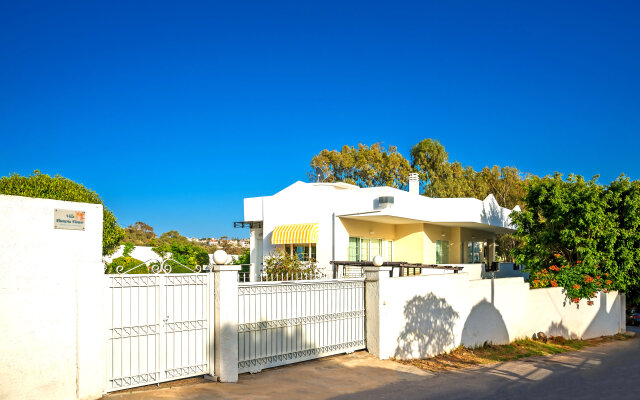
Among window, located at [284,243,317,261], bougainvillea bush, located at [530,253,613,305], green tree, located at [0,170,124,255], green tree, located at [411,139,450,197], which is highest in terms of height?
green tree, located at [411,139,450,197]

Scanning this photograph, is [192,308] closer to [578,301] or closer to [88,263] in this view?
[88,263]

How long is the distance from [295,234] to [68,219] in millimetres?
15404

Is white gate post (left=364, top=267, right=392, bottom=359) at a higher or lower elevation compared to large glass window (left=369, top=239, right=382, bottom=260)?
lower

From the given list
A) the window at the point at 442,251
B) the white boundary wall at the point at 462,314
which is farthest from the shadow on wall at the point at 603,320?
the window at the point at 442,251

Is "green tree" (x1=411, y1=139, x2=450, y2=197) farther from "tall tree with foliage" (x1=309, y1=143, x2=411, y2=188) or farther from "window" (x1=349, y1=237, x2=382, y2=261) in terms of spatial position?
"window" (x1=349, y1=237, x2=382, y2=261)

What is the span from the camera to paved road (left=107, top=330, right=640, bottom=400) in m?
8.76

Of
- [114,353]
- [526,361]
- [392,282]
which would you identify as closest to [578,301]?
[526,361]

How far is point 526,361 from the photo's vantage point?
1513cm

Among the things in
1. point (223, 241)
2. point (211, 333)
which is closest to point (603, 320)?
point (211, 333)

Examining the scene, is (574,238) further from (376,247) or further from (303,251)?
(303,251)

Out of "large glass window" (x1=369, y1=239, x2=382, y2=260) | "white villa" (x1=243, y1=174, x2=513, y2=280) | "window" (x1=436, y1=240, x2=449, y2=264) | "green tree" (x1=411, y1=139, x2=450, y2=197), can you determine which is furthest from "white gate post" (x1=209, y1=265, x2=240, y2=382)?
"green tree" (x1=411, y1=139, x2=450, y2=197)

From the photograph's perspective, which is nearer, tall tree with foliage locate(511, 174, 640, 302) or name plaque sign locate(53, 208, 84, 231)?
name plaque sign locate(53, 208, 84, 231)

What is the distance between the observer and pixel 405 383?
10570mm

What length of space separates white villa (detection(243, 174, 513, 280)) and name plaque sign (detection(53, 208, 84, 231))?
13357 millimetres
